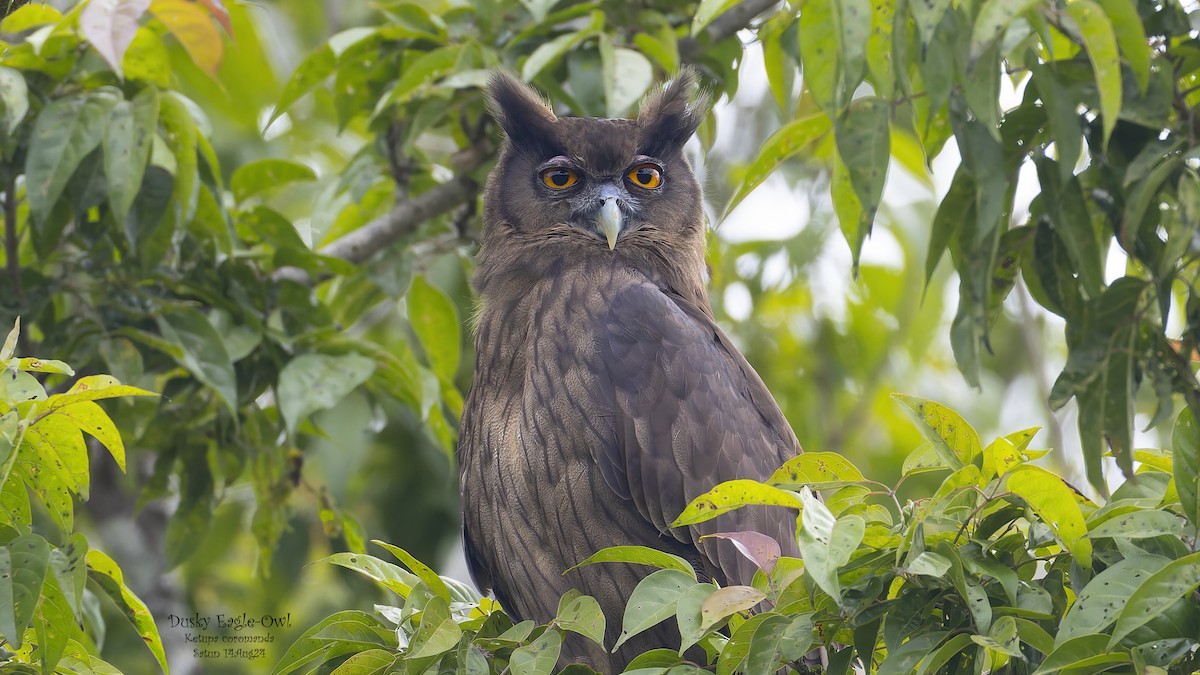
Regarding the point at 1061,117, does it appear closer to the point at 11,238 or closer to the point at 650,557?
the point at 650,557

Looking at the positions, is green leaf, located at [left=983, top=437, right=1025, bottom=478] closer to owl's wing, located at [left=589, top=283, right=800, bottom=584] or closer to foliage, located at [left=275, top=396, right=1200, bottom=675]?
foliage, located at [left=275, top=396, right=1200, bottom=675]

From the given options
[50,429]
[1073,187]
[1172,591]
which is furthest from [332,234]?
[1172,591]

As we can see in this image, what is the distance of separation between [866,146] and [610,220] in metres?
1.64

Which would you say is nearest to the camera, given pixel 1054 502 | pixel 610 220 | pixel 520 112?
pixel 1054 502

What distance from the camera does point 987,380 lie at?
8492 mm

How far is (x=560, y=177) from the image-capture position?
4.54 m

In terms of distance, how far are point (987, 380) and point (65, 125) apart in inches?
255

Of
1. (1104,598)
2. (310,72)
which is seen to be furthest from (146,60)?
(1104,598)

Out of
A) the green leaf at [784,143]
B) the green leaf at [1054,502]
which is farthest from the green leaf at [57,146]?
the green leaf at [1054,502]

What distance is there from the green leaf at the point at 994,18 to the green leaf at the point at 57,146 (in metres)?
2.54

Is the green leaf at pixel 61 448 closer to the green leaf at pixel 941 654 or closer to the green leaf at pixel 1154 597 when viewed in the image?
the green leaf at pixel 941 654

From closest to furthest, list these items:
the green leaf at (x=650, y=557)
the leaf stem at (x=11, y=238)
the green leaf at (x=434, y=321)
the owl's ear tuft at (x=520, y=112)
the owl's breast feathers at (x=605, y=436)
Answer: the green leaf at (x=650, y=557) < the owl's breast feathers at (x=605, y=436) < the leaf stem at (x=11, y=238) < the owl's ear tuft at (x=520, y=112) < the green leaf at (x=434, y=321)

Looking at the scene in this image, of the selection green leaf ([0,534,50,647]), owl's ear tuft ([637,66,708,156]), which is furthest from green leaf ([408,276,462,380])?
green leaf ([0,534,50,647])

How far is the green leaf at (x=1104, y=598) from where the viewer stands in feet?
6.96
